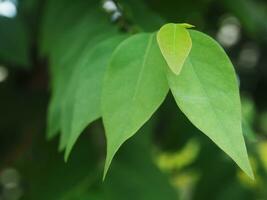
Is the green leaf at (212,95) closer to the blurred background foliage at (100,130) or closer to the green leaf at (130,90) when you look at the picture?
the green leaf at (130,90)

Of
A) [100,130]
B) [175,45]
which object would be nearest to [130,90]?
[175,45]

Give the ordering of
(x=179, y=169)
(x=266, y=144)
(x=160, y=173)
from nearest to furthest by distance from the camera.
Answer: (x=160, y=173)
(x=179, y=169)
(x=266, y=144)

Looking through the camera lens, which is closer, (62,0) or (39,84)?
(62,0)

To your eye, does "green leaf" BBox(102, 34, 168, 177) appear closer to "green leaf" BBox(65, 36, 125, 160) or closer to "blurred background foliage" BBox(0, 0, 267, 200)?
"green leaf" BBox(65, 36, 125, 160)

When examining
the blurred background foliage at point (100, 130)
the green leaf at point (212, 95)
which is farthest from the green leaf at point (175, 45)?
the blurred background foliage at point (100, 130)

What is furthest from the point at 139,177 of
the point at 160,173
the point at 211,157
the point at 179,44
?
the point at 179,44

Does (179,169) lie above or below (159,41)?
below

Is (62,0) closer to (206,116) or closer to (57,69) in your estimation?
(57,69)
